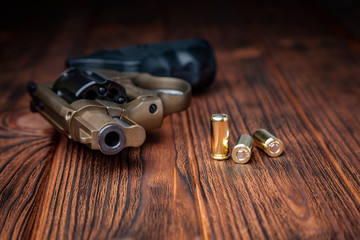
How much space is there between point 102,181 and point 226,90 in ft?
2.12

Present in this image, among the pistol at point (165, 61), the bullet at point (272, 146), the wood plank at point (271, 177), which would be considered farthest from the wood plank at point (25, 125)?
the bullet at point (272, 146)

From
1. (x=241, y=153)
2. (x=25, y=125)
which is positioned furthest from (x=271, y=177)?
(x=25, y=125)

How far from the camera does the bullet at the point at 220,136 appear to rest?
3.16 feet

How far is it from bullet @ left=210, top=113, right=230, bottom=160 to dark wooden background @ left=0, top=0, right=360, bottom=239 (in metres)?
0.03

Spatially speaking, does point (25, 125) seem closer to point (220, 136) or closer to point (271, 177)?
point (220, 136)

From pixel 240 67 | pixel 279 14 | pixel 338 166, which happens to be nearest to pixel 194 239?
pixel 338 166

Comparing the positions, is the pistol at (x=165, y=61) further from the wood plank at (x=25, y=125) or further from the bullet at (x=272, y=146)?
the bullet at (x=272, y=146)

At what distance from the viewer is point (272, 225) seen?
759mm

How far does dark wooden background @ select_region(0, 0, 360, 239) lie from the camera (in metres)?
0.78

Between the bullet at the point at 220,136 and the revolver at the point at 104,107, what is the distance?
14cm

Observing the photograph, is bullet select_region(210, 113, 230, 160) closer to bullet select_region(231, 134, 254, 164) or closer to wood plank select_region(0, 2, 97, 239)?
bullet select_region(231, 134, 254, 164)

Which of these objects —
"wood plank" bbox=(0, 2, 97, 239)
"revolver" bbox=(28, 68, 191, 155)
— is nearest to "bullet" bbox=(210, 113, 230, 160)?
"revolver" bbox=(28, 68, 191, 155)

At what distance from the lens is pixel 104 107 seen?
0.95 meters

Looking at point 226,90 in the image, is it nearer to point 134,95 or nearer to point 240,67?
point 240,67
